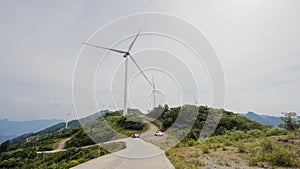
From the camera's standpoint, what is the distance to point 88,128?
37656 millimetres

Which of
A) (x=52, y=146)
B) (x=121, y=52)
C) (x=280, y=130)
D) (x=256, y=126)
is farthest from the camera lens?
(x=52, y=146)

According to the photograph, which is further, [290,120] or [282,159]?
[290,120]

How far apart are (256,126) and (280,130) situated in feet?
53.1

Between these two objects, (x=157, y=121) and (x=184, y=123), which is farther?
(x=157, y=121)

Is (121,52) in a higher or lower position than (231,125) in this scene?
higher

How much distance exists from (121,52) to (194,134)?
52.5 feet

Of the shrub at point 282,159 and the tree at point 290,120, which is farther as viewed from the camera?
the tree at point 290,120

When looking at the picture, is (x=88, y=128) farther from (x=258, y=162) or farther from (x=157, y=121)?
(x=258, y=162)

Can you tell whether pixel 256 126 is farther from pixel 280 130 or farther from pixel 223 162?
pixel 223 162

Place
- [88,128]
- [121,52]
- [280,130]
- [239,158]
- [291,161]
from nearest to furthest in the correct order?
[291,161] < [239,158] < [280,130] < [121,52] < [88,128]

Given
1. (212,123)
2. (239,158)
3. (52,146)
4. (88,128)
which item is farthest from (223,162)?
(52,146)

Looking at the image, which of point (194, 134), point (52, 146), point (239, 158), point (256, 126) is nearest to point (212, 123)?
point (194, 134)

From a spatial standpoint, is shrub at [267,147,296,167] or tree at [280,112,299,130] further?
tree at [280,112,299,130]

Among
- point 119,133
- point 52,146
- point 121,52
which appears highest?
point 121,52
